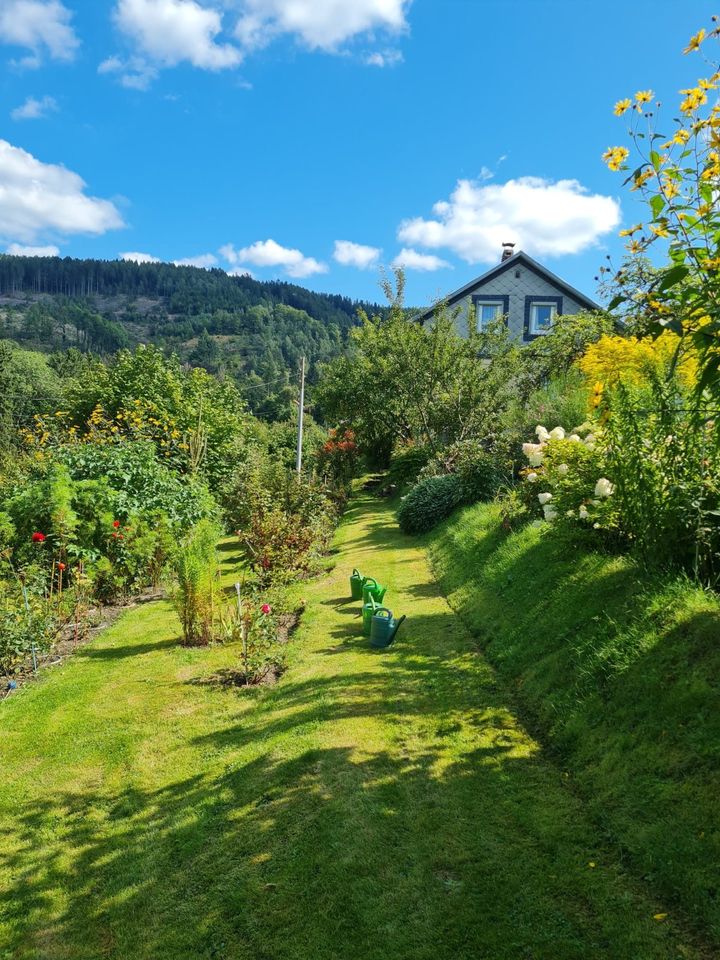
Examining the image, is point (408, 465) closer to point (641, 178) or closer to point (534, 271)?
point (534, 271)

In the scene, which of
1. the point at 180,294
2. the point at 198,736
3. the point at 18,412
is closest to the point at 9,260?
the point at 180,294

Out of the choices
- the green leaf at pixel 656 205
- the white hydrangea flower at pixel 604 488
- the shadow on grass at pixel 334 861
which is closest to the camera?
the green leaf at pixel 656 205

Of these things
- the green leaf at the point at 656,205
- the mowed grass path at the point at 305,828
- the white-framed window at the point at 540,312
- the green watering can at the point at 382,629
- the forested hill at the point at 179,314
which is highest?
the forested hill at the point at 179,314

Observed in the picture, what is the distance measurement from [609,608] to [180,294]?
592ft

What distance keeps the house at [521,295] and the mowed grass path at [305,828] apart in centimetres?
2208

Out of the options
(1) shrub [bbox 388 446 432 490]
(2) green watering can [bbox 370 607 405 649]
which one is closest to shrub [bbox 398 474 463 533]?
(1) shrub [bbox 388 446 432 490]

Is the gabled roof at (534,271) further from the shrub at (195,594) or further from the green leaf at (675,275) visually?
the green leaf at (675,275)

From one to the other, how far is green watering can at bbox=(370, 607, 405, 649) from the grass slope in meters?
0.98

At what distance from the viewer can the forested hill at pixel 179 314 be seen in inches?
4422

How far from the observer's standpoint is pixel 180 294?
545 feet

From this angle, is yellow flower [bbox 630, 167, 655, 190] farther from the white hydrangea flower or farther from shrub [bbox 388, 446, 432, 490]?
shrub [bbox 388, 446, 432, 490]

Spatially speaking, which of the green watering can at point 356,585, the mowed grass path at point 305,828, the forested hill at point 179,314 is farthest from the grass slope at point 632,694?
the forested hill at point 179,314

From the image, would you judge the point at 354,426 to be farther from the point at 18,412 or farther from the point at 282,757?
the point at 18,412

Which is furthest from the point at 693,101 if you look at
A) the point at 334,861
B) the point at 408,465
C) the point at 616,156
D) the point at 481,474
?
the point at 408,465
